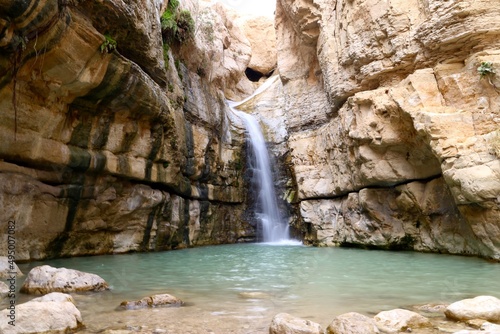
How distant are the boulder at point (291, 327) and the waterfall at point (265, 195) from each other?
15.7 m

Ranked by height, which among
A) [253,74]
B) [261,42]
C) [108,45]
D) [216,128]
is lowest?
[108,45]

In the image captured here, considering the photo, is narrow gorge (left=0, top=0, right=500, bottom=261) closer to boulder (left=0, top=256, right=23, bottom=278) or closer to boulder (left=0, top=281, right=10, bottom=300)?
boulder (left=0, top=256, right=23, bottom=278)

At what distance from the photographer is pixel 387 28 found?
12562 millimetres

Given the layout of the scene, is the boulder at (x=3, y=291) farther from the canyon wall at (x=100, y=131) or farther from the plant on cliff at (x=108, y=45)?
the plant on cliff at (x=108, y=45)

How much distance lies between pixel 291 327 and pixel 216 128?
15.9 m

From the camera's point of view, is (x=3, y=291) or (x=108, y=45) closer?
(x=3, y=291)

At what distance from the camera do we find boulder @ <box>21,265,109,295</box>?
17.8ft

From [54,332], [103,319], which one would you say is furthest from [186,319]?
[54,332]

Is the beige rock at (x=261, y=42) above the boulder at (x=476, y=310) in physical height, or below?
above

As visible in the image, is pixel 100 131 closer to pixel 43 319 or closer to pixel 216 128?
pixel 216 128

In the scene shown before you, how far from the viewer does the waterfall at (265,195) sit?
1950cm

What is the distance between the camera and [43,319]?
3.39 meters

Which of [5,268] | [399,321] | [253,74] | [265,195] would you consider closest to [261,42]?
[253,74]

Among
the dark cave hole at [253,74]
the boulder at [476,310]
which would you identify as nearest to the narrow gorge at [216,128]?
the boulder at [476,310]
